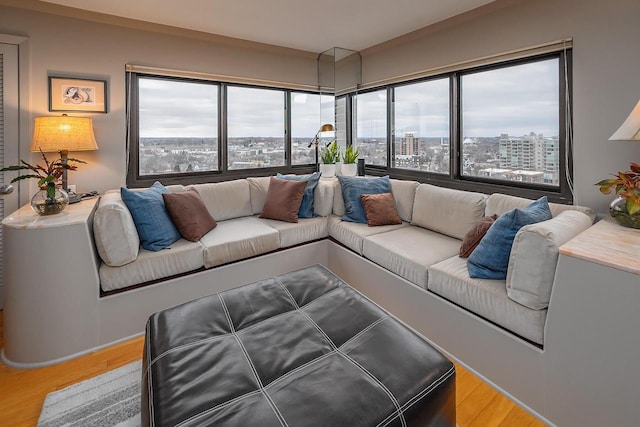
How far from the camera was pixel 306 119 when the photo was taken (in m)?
4.54

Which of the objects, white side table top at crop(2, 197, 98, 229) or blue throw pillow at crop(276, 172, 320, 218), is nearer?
white side table top at crop(2, 197, 98, 229)

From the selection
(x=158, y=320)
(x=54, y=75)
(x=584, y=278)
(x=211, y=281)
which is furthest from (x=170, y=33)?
(x=584, y=278)

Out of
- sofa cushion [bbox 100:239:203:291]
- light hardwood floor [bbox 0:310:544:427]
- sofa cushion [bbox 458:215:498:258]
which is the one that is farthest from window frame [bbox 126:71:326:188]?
sofa cushion [bbox 458:215:498:258]

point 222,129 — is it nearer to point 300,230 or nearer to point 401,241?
point 300,230

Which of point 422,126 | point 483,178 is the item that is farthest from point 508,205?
point 422,126

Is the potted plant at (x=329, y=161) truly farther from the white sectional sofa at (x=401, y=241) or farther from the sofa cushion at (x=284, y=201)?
the sofa cushion at (x=284, y=201)

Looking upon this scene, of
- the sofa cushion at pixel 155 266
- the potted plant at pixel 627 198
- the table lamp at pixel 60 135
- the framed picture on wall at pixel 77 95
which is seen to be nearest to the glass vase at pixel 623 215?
the potted plant at pixel 627 198

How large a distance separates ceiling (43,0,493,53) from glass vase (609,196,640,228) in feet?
6.24

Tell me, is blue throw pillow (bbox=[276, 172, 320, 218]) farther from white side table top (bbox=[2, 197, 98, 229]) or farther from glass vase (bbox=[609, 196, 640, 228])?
glass vase (bbox=[609, 196, 640, 228])

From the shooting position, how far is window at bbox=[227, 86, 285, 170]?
399 cm

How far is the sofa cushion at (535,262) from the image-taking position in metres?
1.64

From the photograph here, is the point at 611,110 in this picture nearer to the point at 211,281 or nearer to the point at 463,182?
the point at 463,182

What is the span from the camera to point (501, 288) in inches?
74.8

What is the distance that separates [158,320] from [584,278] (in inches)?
78.7
